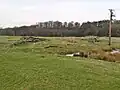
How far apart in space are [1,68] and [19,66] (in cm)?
128

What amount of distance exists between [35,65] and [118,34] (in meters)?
102

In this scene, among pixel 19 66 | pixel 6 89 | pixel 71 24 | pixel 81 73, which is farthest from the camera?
pixel 71 24

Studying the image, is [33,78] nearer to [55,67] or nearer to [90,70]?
[55,67]

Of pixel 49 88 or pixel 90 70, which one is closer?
pixel 49 88

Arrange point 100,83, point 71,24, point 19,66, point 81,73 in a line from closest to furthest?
point 100,83 < point 81,73 < point 19,66 < point 71,24

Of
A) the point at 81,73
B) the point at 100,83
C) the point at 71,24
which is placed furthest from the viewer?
the point at 71,24

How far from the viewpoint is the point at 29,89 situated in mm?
14195

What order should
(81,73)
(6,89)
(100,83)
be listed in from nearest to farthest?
(6,89), (100,83), (81,73)

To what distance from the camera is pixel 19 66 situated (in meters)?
18.7

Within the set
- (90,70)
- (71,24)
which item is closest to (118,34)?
(71,24)

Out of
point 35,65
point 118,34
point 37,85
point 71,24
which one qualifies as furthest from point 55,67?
point 71,24

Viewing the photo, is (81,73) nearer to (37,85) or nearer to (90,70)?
(90,70)

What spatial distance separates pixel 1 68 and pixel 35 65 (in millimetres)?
2491

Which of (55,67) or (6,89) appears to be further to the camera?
(55,67)
